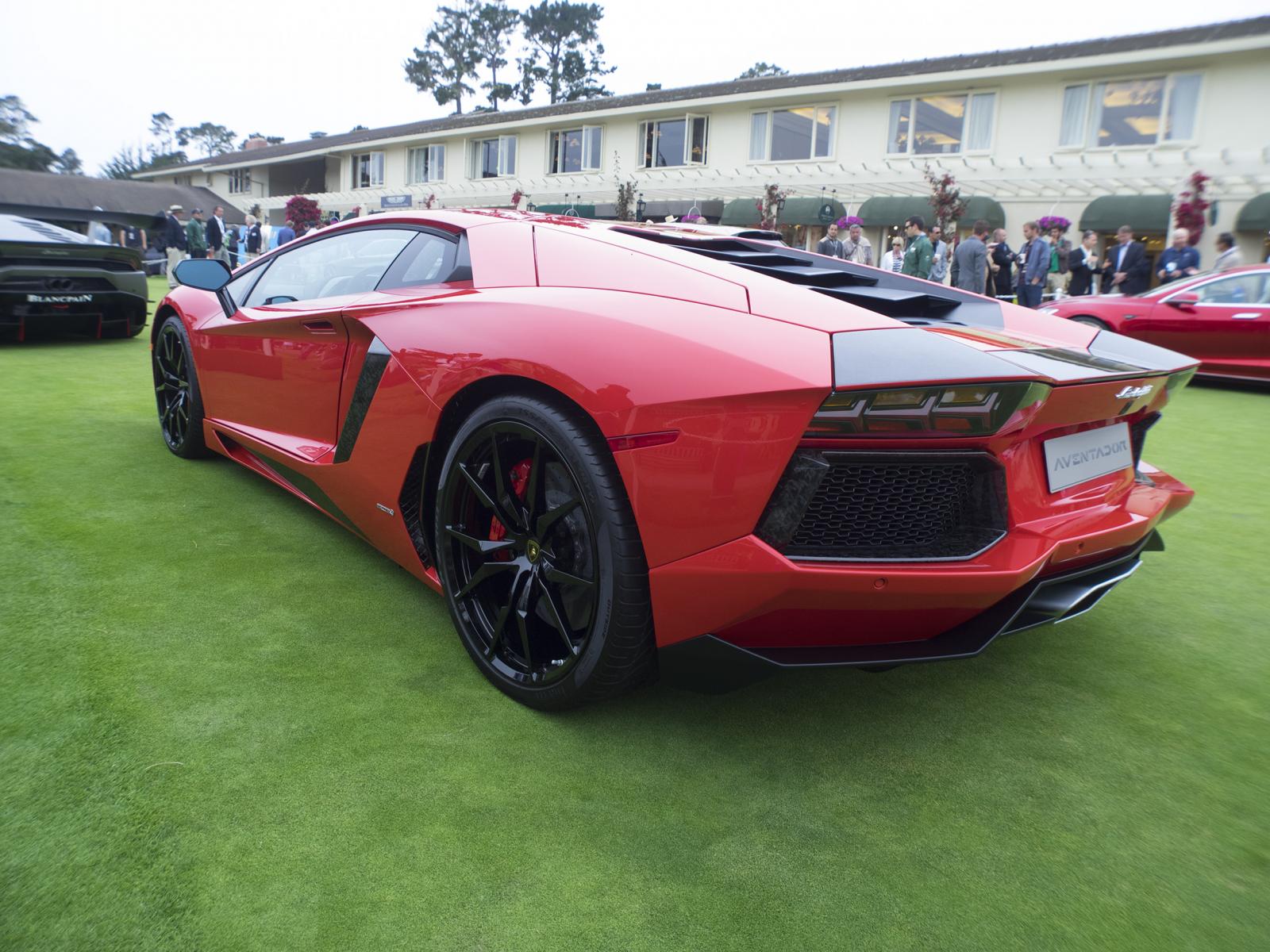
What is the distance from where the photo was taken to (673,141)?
89.1ft

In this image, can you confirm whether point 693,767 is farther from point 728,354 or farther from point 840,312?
point 840,312

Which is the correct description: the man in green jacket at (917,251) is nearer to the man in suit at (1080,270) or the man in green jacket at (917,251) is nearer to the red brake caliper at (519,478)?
the man in suit at (1080,270)

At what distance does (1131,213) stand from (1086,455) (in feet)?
65.8

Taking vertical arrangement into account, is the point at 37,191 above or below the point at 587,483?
above

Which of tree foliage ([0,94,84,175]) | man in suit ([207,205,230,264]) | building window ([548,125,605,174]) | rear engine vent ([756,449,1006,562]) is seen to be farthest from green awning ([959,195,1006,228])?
tree foliage ([0,94,84,175])

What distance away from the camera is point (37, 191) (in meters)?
45.6

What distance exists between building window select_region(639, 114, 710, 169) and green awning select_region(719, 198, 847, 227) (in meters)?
2.54

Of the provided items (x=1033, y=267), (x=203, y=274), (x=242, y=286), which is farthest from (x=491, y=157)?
(x=242, y=286)

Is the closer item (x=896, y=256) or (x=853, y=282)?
(x=853, y=282)

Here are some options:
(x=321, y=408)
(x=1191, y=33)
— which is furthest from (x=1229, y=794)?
(x=1191, y=33)

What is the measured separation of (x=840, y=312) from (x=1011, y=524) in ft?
1.80

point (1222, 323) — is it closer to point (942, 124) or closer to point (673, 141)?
point (942, 124)

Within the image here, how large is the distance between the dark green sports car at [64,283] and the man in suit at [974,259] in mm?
8520

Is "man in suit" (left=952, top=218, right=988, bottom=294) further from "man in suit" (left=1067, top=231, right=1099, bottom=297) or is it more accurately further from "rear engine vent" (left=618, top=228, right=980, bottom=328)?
"rear engine vent" (left=618, top=228, right=980, bottom=328)
